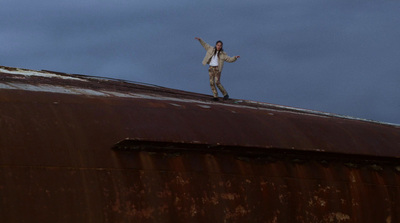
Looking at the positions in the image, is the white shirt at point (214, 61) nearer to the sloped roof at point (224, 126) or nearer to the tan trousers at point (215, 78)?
the tan trousers at point (215, 78)

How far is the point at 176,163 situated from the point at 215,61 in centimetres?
748

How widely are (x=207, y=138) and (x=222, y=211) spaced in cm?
90

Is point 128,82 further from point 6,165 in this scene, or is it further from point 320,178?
point 6,165

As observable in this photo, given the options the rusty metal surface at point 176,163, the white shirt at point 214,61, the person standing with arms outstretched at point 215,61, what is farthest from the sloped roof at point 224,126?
the white shirt at point 214,61

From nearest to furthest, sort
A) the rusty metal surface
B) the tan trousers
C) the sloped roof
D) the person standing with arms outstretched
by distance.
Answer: the rusty metal surface < the sloped roof < the person standing with arms outstretched < the tan trousers

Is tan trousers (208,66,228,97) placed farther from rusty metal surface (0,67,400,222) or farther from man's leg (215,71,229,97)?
rusty metal surface (0,67,400,222)

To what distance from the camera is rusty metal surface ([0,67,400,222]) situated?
26.1 feet

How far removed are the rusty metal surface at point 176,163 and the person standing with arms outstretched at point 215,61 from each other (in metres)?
4.69

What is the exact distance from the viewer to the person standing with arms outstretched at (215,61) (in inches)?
632

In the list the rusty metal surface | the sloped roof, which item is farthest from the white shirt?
the rusty metal surface

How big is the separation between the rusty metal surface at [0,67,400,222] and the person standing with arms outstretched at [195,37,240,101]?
15.4ft

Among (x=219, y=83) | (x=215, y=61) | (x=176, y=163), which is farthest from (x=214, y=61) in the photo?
(x=176, y=163)

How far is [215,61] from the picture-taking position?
637 inches

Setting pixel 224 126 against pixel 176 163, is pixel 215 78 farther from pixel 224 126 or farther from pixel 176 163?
pixel 176 163
